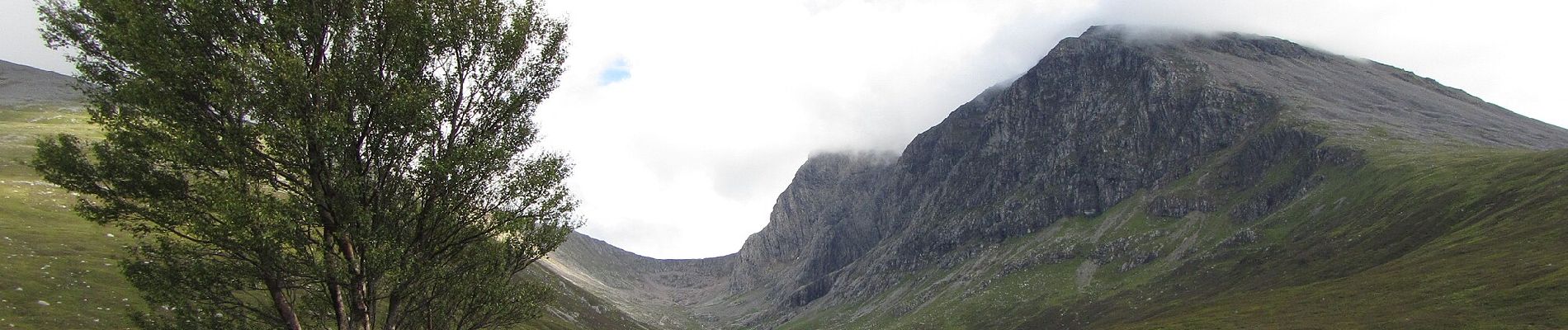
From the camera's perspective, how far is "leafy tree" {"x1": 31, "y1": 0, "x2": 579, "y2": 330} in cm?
1741

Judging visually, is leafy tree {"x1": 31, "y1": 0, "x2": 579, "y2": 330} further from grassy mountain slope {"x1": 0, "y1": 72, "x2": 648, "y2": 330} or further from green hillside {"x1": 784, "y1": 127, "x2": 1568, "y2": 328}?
green hillside {"x1": 784, "y1": 127, "x2": 1568, "y2": 328}

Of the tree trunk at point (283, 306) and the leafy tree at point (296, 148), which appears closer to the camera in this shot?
the leafy tree at point (296, 148)

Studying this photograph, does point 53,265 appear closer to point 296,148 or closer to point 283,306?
point 283,306

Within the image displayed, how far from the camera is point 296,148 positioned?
1784cm

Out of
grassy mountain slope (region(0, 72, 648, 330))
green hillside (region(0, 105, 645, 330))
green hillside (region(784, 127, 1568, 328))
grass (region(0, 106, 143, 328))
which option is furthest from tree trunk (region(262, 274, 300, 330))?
green hillside (region(784, 127, 1568, 328))

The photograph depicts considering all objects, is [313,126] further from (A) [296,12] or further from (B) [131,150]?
(B) [131,150]

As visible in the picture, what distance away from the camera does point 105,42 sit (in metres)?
17.4

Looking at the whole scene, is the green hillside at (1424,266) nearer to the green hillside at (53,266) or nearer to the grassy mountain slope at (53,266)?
the green hillside at (53,266)

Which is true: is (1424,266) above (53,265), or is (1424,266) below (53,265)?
below

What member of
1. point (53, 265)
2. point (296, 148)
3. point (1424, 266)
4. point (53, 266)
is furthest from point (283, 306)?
point (1424, 266)

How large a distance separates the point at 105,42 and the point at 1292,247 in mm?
236264

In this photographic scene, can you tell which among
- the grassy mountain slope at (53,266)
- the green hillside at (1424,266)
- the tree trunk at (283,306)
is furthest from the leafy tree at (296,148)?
the green hillside at (1424,266)

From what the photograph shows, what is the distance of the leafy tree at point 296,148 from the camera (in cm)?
1741

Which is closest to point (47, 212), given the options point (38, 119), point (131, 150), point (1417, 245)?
point (131, 150)
